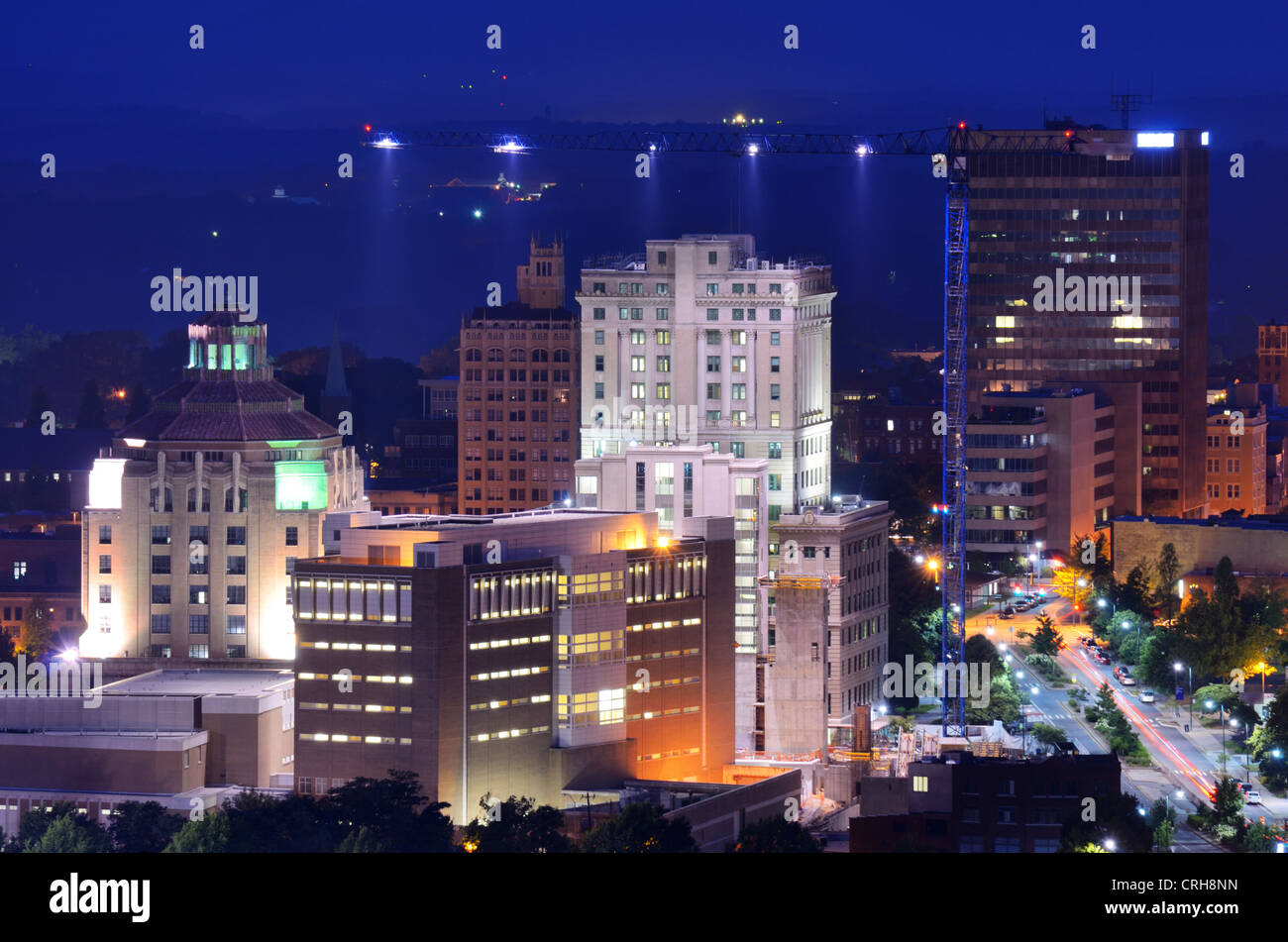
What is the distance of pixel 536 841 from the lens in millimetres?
101375

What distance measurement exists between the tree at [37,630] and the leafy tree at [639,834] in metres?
65.5

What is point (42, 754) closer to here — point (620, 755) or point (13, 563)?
point (620, 755)

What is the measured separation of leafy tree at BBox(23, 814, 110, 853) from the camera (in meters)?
104

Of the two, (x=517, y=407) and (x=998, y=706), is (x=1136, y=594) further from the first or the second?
(x=517, y=407)

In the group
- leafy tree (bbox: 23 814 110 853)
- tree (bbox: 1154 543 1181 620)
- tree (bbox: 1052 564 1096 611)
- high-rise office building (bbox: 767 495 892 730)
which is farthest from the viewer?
tree (bbox: 1052 564 1096 611)

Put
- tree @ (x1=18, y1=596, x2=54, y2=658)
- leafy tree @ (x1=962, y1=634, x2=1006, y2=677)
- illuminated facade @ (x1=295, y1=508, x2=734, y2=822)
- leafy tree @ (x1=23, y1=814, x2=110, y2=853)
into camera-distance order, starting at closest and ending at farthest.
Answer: leafy tree @ (x1=23, y1=814, x2=110, y2=853) → illuminated facade @ (x1=295, y1=508, x2=734, y2=822) → leafy tree @ (x1=962, y1=634, x2=1006, y2=677) → tree @ (x1=18, y1=596, x2=54, y2=658)

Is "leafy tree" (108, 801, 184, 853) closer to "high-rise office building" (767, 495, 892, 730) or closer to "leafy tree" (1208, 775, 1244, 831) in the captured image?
"high-rise office building" (767, 495, 892, 730)

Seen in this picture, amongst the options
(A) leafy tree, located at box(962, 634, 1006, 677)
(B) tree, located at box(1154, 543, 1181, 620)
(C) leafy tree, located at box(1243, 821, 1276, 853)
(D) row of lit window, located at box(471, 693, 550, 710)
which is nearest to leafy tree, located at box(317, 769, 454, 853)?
(D) row of lit window, located at box(471, 693, 550, 710)

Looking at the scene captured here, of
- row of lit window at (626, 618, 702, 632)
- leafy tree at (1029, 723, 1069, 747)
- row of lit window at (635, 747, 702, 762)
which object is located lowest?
row of lit window at (635, 747, 702, 762)

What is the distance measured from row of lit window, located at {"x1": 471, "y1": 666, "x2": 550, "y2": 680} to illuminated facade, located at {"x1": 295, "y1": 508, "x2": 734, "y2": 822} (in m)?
0.07

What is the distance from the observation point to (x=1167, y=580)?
168 metres

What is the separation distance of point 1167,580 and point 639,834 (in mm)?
74897
